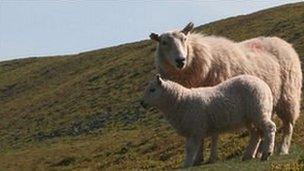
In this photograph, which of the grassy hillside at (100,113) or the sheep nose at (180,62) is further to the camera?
the grassy hillside at (100,113)

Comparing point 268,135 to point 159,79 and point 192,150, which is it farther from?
point 159,79

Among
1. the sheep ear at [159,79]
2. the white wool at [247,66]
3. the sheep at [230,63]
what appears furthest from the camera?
the white wool at [247,66]

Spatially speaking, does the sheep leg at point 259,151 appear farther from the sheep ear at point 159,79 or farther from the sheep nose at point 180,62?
the sheep ear at point 159,79

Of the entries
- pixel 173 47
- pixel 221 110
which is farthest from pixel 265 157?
pixel 173 47

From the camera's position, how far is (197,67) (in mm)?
18312

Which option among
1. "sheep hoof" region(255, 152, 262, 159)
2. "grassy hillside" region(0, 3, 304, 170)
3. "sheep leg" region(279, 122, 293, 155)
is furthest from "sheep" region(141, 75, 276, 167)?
"sheep leg" region(279, 122, 293, 155)

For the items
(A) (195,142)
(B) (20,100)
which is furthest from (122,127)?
(A) (195,142)

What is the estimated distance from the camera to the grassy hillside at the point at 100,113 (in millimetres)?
35369

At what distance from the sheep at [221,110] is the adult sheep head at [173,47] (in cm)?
93

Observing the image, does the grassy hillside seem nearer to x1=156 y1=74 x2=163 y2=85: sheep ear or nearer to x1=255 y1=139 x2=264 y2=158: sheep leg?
x1=255 y1=139 x2=264 y2=158: sheep leg

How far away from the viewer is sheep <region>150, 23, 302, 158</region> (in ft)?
59.8

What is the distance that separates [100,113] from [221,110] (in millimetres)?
43478

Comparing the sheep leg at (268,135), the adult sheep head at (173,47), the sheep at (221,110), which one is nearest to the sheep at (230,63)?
the adult sheep head at (173,47)

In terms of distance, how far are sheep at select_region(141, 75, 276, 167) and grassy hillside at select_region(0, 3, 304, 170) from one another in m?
0.79
